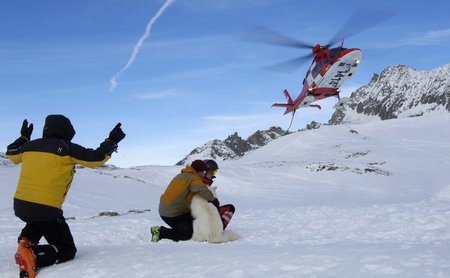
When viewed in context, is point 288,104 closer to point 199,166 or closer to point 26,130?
point 199,166

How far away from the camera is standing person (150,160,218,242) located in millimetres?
7586

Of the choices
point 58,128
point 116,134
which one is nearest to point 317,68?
point 116,134

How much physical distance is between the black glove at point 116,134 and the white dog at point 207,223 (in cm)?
234

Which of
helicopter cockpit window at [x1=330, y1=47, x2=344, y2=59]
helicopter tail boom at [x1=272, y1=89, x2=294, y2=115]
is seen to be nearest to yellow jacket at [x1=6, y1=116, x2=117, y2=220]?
helicopter cockpit window at [x1=330, y1=47, x2=344, y2=59]

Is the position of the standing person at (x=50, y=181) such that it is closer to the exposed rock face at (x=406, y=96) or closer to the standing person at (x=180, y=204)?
the standing person at (x=180, y=204)

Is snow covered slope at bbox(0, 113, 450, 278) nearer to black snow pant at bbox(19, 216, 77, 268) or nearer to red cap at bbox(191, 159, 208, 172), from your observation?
black snow pant at bbox(19, 216, 77, 268)

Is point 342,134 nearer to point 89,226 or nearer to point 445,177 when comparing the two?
point 445,177

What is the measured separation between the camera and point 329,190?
2795cm

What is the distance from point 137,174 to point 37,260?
89.6 feet

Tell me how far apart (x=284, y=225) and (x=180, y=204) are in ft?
8.62

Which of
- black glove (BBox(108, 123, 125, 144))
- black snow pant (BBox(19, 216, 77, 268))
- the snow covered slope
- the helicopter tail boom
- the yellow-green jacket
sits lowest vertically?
the snow covered slope

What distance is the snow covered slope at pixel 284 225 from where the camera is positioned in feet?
13.4

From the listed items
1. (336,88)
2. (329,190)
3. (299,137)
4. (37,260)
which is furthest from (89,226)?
(299,137)

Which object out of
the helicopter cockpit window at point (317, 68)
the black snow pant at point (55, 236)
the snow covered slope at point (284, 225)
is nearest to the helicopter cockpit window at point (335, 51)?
the helicopter cockpit window at point (317, 68)
